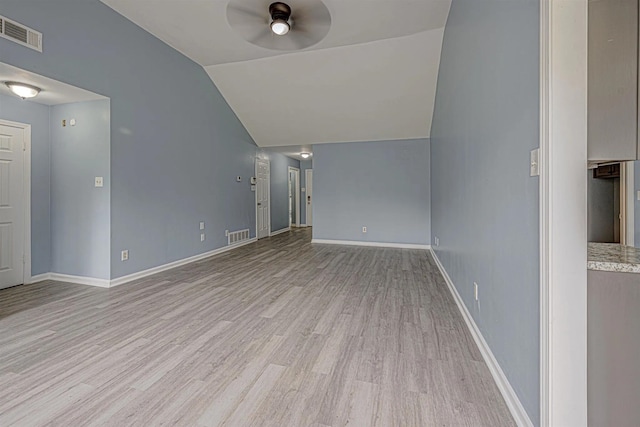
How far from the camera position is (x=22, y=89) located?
119 inches

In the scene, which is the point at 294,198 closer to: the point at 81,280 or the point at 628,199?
the point at 81,280

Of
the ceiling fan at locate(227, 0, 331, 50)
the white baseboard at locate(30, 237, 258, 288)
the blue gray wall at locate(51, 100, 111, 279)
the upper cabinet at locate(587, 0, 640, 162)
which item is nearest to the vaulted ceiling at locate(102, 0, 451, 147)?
the ceiling fan at locate(227, 0, 331, 50)

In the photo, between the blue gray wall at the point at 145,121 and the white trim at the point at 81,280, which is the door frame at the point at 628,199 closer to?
the blue gray wall at the point at 145,121

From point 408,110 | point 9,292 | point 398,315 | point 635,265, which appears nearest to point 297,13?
point 408,110

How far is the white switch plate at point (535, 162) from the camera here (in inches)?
46.8

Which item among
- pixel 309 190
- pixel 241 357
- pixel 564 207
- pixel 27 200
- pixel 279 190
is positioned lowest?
pixel 241 357

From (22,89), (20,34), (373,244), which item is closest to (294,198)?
(373,244)

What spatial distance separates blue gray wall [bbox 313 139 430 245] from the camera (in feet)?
20.7

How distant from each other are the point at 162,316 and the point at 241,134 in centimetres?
454

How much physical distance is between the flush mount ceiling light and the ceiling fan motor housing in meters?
2.60

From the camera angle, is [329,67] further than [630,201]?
Yes

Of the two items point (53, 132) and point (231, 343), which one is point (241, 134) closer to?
point (53, 132)

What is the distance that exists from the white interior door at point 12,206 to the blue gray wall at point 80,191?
301 millimetres

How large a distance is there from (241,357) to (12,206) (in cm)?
362
